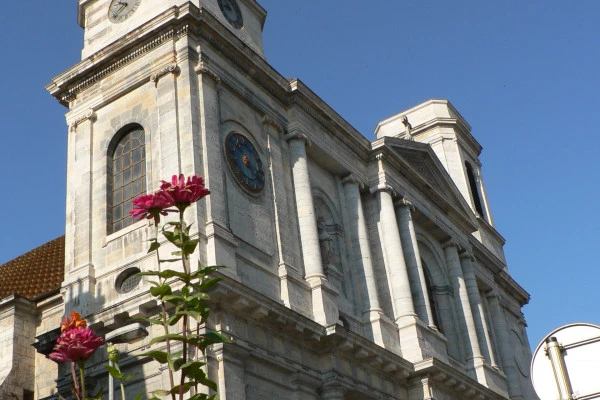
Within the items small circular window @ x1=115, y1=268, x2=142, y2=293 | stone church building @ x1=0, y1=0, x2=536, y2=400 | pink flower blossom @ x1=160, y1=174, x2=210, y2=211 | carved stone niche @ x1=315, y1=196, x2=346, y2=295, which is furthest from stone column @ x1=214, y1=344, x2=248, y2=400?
pink flower blossom @ x1=160, y1=174, x2=210, y2=211

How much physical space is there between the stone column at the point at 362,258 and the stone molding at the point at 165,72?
6.25 m

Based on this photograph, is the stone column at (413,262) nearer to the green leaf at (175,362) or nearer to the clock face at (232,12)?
the clock face at (232,12)

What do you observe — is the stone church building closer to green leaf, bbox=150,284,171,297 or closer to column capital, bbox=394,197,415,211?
column capital, bbox=394,197,415,211

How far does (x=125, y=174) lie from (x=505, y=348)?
1560 cm

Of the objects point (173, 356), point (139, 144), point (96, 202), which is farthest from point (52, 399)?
point (173, 356)

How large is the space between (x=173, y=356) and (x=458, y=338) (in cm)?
2090

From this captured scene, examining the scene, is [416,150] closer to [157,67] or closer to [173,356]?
[157,67]

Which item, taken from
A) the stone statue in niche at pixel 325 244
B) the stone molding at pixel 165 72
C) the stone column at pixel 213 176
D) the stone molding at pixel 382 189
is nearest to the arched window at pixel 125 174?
the stone molding at pixel 165 72

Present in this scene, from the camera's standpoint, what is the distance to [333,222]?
22250 mm

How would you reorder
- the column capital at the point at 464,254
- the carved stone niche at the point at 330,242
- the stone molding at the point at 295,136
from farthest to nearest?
the column capital at the point at 464,254 → the stone molding at the point at 295,136 → the carved stone niche at the point at 330,242

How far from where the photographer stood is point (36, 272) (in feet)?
79.7

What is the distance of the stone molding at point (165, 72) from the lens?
19047 mm

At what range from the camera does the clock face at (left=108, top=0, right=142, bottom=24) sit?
21359mm

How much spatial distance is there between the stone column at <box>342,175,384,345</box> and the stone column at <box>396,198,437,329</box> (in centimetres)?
153
